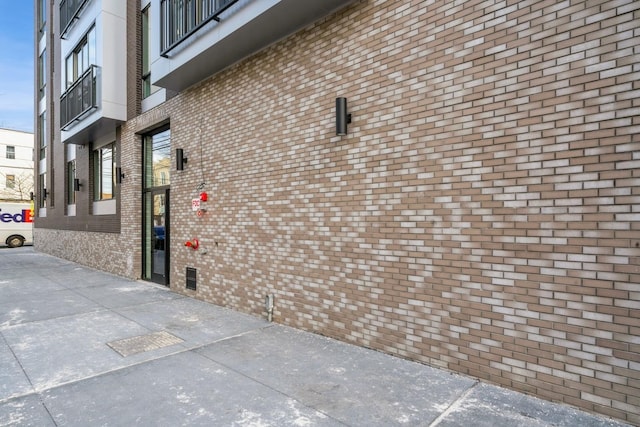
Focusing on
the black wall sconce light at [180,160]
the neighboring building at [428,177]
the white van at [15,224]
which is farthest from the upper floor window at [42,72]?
the black wall sconce light at [180,160]

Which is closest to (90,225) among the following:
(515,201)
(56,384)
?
(56,384)

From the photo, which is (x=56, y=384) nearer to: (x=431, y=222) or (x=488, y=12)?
(x=431, y=222)

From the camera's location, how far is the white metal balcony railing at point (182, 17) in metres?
6.00

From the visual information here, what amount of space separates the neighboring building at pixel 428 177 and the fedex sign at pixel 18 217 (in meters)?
21.4

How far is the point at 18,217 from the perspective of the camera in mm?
23062

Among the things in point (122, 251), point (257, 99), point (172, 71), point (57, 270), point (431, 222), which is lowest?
point (57, 270)

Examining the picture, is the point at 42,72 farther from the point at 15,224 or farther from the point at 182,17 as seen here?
the point at 182,17

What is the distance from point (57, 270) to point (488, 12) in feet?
43.2

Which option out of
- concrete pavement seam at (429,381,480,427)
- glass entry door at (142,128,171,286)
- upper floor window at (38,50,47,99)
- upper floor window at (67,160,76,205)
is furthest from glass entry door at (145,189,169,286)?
upper floor window at (38,50,47,99)

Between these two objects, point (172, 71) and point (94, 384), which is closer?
point (94, 384)

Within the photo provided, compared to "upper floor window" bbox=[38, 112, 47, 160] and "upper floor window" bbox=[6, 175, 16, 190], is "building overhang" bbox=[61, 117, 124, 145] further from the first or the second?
"upper floor window" bbox=[6, 175, 16, 190]

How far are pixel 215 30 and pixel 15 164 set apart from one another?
40763mm

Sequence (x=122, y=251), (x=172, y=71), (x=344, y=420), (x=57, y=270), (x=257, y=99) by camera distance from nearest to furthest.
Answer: (x=344, y=420), (x=257, y=99), (x=172, y=71), (x=122, y=251), (x=57, y=270)

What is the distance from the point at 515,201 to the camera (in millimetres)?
3340
